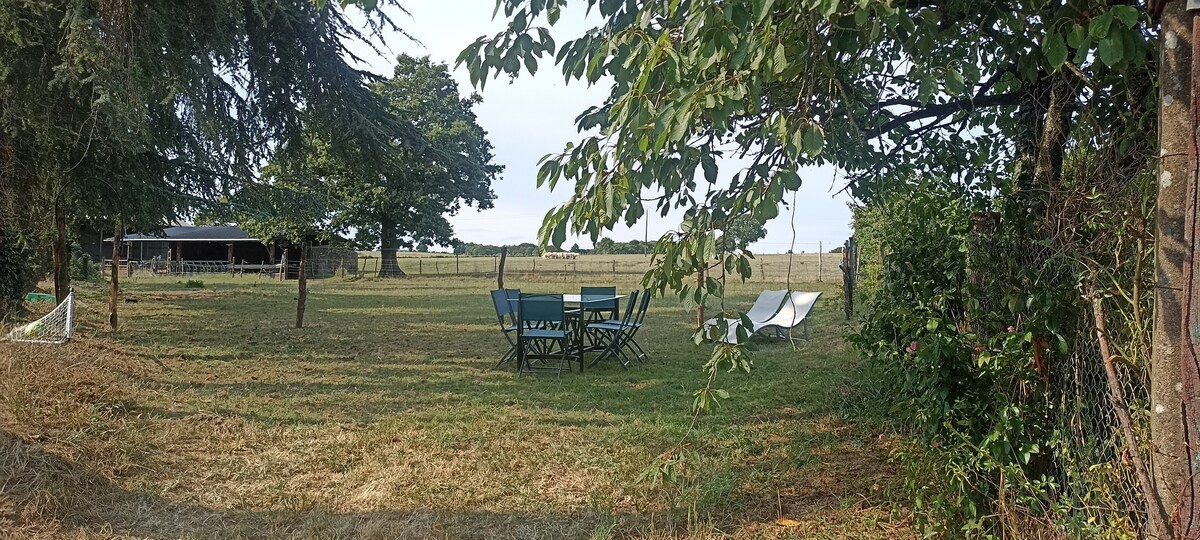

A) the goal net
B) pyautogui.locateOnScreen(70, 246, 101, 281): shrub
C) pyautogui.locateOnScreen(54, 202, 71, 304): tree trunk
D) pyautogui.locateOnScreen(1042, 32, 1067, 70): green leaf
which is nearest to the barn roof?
pyautogui.locateOnScreen(70, 246, 101, 281): shrub

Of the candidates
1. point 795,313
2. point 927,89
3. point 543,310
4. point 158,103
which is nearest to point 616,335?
point 543,310

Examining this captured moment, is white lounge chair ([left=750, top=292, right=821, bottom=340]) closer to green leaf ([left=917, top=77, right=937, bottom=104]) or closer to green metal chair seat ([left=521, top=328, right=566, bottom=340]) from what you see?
green metal chair seat ([left=521, top=328, right=566, bottom=340])

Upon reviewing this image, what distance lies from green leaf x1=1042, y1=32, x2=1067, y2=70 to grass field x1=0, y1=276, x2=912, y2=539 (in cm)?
191

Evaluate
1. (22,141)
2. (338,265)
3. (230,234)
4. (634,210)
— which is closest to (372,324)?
(22,141)

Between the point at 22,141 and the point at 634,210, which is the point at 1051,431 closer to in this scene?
the point at 634,210

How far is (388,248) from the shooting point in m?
30.2

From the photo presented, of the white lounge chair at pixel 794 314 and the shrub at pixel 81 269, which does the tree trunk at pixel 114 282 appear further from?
the shrub at pixel 81 269

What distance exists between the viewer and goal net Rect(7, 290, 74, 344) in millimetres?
5343

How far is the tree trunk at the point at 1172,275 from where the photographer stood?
66.6 inches

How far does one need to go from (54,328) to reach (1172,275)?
23.5 ft

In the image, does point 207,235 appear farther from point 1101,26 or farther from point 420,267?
point 1101,26

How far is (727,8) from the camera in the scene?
1661 mm

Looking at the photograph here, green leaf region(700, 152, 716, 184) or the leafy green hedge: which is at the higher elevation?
green leaf region(700, 152, 716, 184)

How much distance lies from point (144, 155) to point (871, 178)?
829cm
